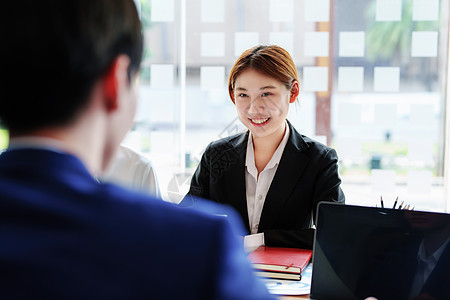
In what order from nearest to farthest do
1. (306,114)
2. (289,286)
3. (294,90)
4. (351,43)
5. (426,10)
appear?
(289,286)
(294,90)
(426,10)
(351,43)
(306,114)

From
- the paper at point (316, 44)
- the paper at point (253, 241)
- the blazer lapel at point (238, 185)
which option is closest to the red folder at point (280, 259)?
the paper at point (253, 241)

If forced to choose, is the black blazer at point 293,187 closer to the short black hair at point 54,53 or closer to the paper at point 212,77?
the paper at point 212,77

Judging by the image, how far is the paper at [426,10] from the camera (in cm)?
329

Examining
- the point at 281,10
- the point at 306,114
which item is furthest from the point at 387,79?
the point at 281,10

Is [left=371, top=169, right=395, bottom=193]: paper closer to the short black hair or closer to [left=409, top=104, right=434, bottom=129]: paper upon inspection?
[left=409, top=104, right=434, bottom=129]: paper

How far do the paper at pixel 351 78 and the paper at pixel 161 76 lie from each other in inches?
48.0

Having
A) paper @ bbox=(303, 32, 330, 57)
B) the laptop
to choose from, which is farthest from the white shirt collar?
paper @ bbox=(303, 32, 330, 57)

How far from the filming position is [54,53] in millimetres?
554

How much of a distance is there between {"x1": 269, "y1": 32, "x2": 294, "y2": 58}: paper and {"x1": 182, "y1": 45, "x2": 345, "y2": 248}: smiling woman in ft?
4.00

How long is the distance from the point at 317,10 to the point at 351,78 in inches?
20.6

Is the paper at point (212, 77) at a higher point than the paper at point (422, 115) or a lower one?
higher

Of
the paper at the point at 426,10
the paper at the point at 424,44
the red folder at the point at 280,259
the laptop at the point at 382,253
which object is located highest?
the paper at the point at 426,10

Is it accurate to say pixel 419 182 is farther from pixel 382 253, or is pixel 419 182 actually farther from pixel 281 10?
pixel 382 253

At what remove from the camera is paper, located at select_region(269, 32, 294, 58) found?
3.50m
